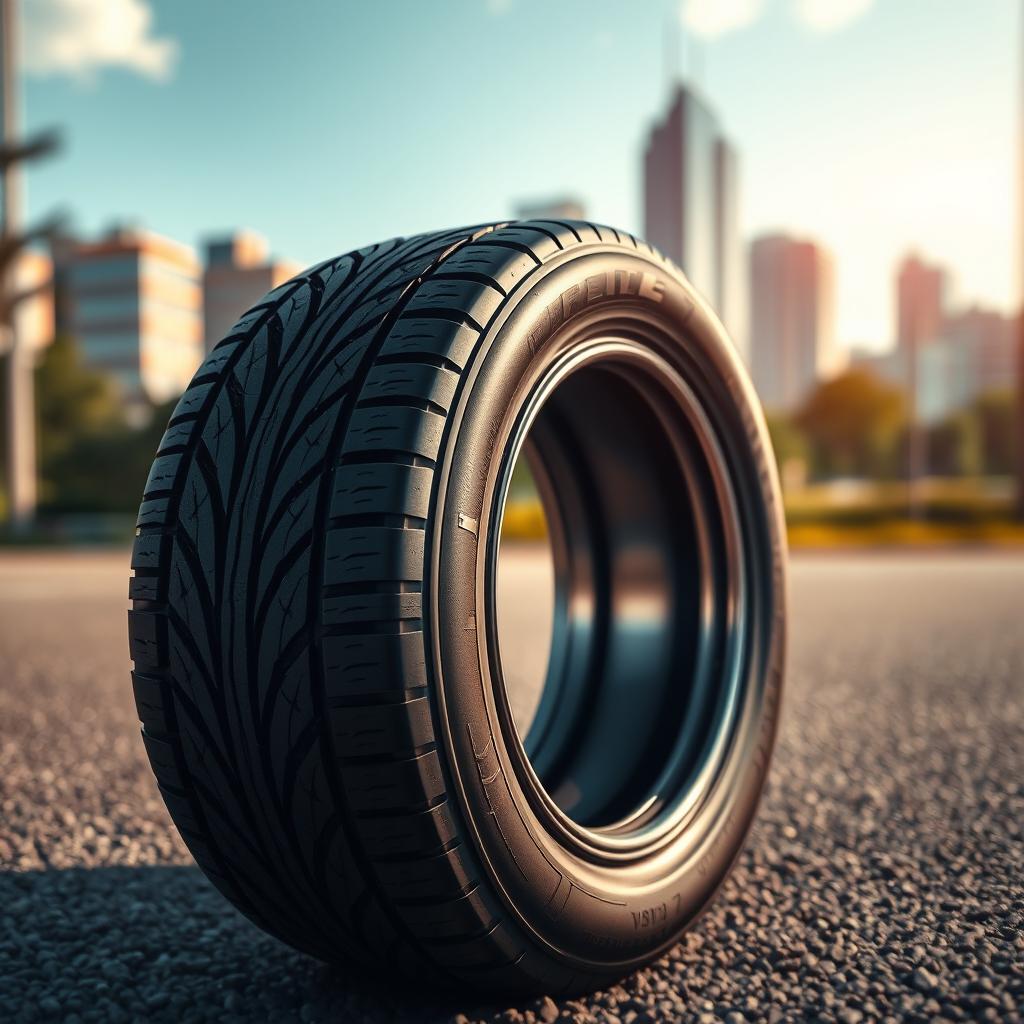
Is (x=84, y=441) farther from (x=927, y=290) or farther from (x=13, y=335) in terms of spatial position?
(x=927, y=290)

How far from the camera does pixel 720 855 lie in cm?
210

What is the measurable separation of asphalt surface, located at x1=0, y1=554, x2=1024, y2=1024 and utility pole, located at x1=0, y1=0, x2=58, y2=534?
20.4 metres

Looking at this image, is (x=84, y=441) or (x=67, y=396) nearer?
(x=84, y=441)

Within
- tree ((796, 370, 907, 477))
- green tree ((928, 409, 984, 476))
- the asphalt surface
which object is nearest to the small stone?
the asphalt surface

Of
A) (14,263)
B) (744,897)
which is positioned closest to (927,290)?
(14,263)

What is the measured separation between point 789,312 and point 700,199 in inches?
3815

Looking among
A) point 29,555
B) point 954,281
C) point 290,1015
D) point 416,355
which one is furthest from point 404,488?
point 954,281

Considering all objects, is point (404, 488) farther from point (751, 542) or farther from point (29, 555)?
point (29, 555)

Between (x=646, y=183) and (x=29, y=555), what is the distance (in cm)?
2462

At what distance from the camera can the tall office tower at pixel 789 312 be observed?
115m

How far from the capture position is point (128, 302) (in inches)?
4013

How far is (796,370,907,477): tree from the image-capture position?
56.8 m

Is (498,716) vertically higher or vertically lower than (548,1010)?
higher

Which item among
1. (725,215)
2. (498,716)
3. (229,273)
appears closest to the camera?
(498,716)
